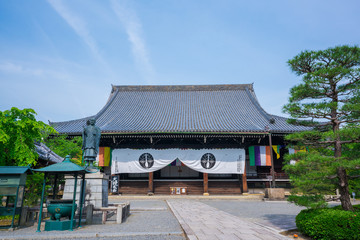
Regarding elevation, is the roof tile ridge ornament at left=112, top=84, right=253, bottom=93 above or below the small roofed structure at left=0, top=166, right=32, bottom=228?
above

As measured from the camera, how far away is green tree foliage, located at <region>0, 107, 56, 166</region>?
7383 millimetres

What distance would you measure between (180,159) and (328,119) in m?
11.6

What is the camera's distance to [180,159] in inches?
658

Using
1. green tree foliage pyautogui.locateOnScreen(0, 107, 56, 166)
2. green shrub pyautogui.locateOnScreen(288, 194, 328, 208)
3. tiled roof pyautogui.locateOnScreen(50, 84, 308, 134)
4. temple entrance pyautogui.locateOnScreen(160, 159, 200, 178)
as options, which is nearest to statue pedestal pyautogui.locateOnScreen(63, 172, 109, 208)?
green tree foliage pyautogui.locateOnScreen(0, 107, 56, 166)

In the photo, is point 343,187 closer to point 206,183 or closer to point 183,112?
point 206,183

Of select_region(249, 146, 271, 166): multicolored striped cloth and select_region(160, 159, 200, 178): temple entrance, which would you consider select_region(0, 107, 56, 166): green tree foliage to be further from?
select_region(249, 146, 271, 166): multicolored striped cloth

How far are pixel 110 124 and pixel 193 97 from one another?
32.7ft

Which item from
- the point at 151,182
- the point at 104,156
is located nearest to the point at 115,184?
the point at 104,156

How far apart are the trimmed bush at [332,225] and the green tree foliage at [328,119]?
2.24ft

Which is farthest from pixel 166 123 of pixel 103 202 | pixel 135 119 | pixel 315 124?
pixel 315 124

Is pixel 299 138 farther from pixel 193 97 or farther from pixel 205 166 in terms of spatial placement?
pixel 193 97

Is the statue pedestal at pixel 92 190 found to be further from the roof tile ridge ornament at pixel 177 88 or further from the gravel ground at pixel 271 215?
the roof tile ridge ornament at pixel 177 88

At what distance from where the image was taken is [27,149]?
7.49 meters

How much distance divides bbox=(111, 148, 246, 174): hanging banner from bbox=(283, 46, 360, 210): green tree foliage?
10302 millimetres
